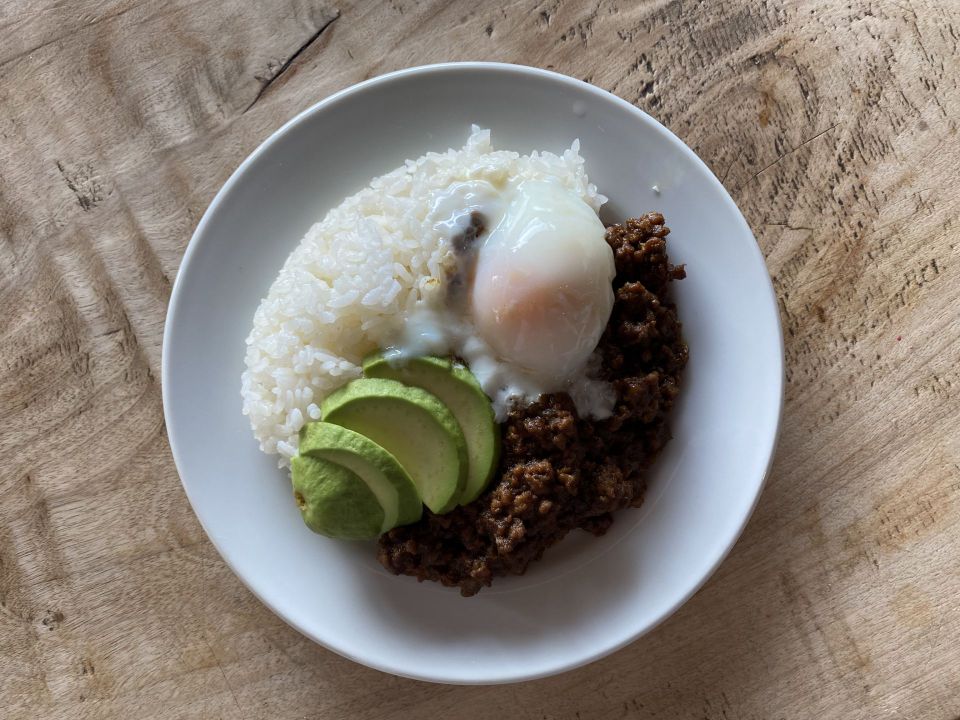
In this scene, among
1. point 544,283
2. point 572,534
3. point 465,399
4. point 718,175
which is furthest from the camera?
point 718,175

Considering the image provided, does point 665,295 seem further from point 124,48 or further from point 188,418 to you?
point 124,48

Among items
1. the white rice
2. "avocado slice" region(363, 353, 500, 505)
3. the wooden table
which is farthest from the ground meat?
the wooden table

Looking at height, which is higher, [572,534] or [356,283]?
[356,283]

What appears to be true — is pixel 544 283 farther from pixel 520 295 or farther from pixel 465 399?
pixel 465 399

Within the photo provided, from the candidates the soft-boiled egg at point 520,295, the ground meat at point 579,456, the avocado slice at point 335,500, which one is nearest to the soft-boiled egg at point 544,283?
the soft-boiled egg at point 520,295

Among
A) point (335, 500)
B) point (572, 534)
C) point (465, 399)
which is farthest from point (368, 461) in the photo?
point (572, 534)

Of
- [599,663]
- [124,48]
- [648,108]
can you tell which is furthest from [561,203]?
[124,48]

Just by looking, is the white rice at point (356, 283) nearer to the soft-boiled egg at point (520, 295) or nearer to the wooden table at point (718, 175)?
the soft-boiled egg at point (520, 295)
